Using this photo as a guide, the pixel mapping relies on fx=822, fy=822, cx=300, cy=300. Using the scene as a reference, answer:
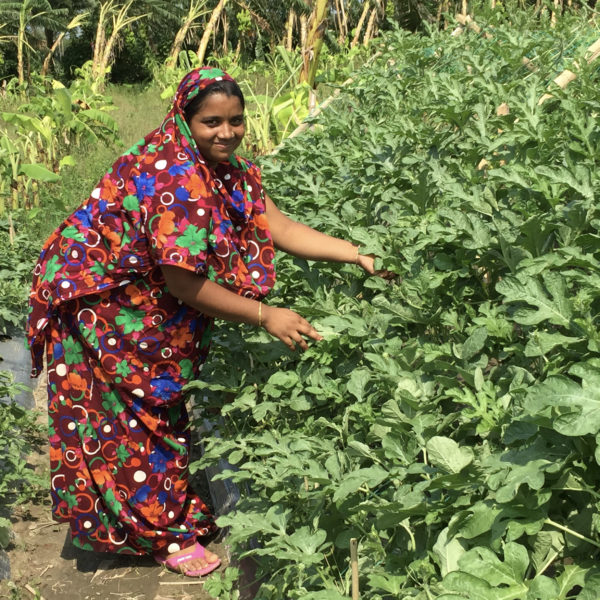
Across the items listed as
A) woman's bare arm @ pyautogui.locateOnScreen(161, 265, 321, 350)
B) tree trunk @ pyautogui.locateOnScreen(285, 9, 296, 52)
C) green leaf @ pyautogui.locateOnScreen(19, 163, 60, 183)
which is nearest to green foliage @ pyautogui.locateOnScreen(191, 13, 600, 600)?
woman's bare arm @ pyautogui.locateOnScreen(161, 265, 321, 350)

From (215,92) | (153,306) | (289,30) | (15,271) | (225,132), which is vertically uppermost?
(215,92)

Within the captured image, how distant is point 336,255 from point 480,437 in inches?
38.0

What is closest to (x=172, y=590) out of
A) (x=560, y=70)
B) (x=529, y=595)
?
(x=529, y=595)

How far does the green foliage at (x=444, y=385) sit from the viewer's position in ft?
4.83

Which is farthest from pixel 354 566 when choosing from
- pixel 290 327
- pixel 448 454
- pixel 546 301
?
pixel 290 327

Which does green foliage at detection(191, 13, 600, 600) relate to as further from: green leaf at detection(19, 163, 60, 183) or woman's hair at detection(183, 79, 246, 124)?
green leaf at detection(19, 163, 60, 183)

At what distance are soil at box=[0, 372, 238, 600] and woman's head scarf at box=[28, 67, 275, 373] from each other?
0.97 meters

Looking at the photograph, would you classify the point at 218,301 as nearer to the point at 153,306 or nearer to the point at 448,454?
the point at 153,306

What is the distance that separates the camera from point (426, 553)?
1719 mm

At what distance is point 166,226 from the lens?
103 inches

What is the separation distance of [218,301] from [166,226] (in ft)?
0.95

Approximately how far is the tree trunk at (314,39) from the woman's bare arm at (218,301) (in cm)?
559

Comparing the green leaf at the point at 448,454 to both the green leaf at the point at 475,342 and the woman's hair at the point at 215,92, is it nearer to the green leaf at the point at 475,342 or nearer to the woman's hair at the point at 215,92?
the green leaf at the point at 475,342

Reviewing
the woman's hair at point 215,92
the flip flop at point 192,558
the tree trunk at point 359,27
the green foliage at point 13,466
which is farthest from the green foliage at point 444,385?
the tree trunk at point 359,27
